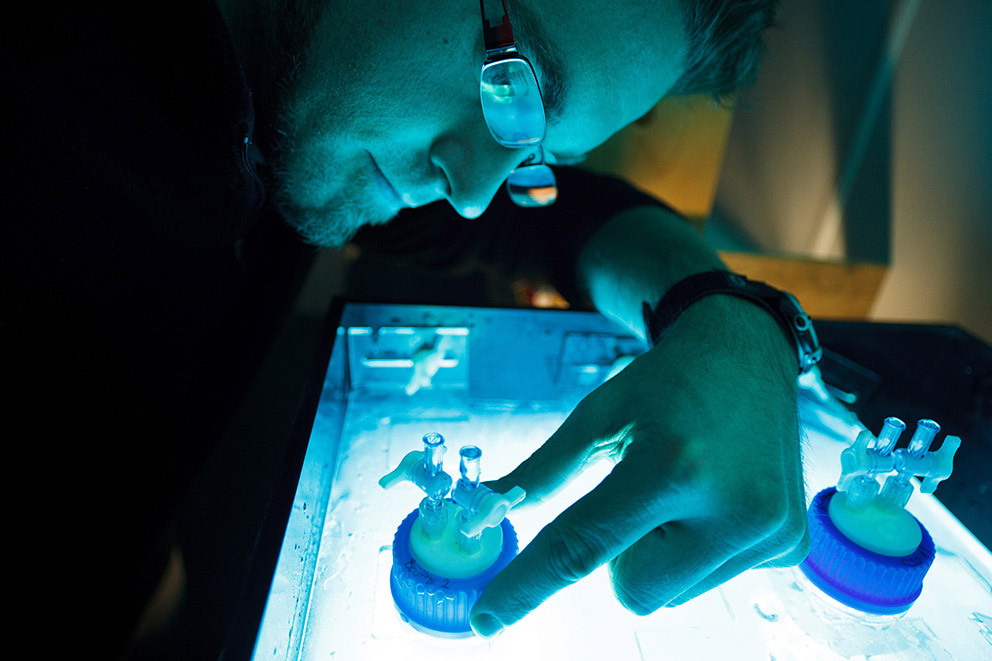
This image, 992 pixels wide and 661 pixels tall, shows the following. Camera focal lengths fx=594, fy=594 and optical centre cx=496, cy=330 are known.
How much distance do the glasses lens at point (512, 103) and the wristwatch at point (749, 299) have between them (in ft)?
0.93

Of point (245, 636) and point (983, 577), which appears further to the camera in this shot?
point (983, 577)

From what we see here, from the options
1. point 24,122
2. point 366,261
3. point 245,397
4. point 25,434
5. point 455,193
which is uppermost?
point 24,122

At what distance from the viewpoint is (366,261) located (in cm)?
153

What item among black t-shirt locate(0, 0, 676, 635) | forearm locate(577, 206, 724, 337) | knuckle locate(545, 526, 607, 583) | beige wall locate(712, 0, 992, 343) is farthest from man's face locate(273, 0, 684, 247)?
beige wall locate(712, 0, 992, 343)

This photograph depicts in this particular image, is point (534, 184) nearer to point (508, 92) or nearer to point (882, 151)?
point (508, 92)

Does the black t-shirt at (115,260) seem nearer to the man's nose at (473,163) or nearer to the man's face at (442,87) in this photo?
the man's face at (442,87)

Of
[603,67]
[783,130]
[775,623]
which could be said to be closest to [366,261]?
[603,67]

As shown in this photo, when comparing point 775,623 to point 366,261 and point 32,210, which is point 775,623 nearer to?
point 32,210

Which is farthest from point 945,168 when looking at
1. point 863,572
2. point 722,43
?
point 863,572

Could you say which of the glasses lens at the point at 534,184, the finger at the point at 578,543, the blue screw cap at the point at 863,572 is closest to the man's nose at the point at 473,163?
the glasses lens at the point at 534,184

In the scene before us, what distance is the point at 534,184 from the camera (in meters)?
0.88

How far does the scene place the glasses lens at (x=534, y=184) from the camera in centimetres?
87

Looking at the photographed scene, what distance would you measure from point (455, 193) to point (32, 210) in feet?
1.38

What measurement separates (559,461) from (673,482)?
0.11 meters
